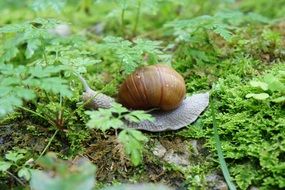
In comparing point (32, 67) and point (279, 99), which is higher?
point (32, 67)

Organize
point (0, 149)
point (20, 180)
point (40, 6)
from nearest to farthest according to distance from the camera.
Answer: point (20, 180) → point (0, 149) → point (40, 6)

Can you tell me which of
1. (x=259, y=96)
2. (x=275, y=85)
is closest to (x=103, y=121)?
(x=259, y=96)

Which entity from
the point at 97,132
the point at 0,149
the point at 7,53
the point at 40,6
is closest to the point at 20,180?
the point at 0,149

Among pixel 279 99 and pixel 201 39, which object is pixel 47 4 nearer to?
pixel 201 39

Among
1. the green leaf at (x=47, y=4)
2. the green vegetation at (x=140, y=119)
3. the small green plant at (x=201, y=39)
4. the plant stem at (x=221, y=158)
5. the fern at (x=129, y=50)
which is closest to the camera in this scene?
the green vegetation at (x=140, y=119)

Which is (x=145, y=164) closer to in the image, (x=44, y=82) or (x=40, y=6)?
(x=44, y=82)

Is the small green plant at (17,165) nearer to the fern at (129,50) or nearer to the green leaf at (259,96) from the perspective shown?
the fern at (129,50)

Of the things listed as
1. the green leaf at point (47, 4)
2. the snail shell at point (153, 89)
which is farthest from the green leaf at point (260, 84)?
the green leaf at point (47, 4)
